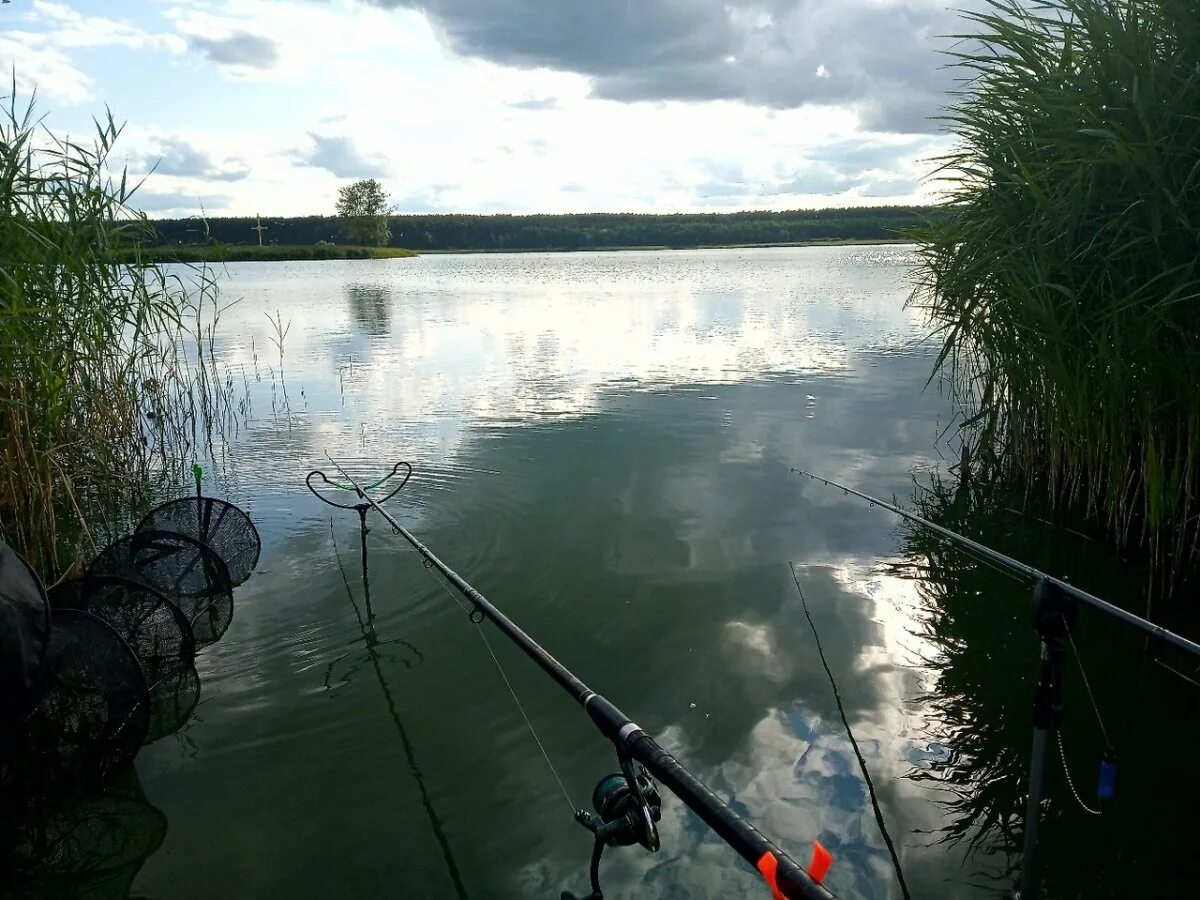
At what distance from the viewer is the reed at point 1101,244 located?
5.66 meters

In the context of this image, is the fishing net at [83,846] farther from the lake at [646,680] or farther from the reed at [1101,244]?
the reed at [1101,244]

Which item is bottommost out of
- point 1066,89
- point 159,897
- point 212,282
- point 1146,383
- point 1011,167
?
point 159,897

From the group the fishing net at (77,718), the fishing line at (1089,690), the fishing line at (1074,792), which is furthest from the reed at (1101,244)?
the fishing net at (77,718)

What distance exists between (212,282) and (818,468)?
792 cm

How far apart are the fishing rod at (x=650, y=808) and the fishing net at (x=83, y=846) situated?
Result: 7.83 ft

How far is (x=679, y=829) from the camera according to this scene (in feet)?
13.6

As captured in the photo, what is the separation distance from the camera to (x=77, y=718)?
14.3ft

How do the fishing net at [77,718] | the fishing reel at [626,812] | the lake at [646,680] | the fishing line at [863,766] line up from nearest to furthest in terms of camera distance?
1. the fishing reel at [626,812]
2. the fishing line at [863,766]
3. the lake at [646,680]
4. the fishing net at [77,718]

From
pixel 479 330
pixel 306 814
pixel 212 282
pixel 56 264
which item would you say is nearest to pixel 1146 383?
pixel 306 814

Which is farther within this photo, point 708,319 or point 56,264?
point 708,319

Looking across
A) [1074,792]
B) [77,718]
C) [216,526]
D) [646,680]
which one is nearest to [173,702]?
[77,718]

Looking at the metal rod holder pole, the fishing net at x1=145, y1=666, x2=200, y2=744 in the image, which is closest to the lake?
the fishing net at x1=145, y1=666, x2=200, y2=744

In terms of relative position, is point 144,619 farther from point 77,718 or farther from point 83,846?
point 83,846

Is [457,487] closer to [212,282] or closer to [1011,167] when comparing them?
[212,282]
